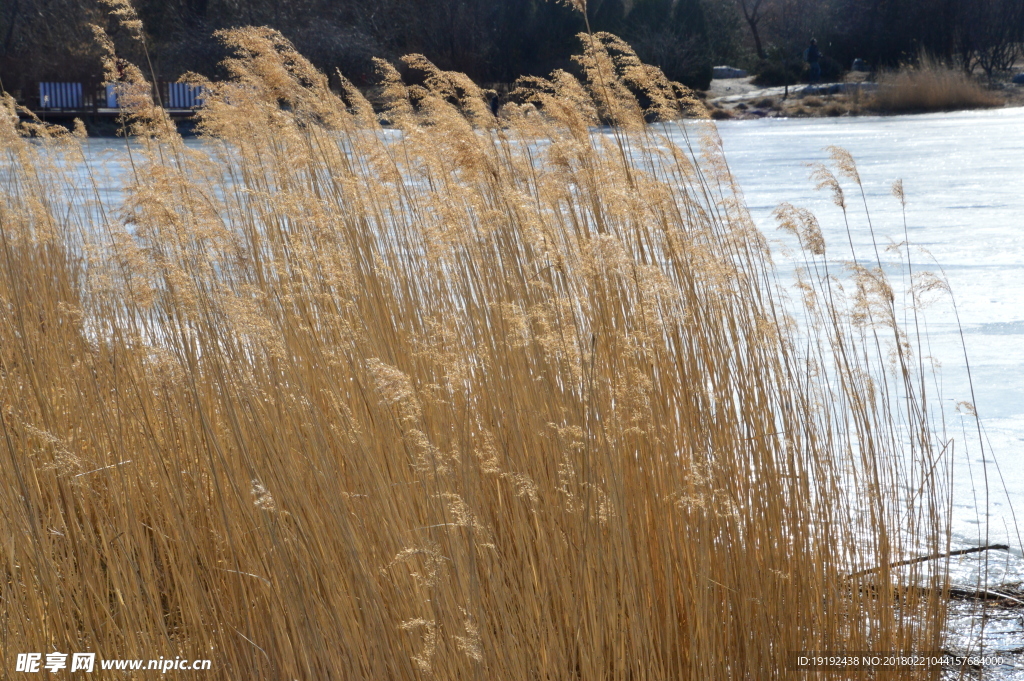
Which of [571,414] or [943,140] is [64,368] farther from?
[943,140]

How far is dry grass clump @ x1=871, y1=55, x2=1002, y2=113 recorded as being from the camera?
20.1 metres

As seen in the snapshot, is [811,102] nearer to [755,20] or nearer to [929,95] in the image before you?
[929,95]

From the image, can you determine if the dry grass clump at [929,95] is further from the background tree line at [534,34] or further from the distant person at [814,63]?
the distant person at [814,63]

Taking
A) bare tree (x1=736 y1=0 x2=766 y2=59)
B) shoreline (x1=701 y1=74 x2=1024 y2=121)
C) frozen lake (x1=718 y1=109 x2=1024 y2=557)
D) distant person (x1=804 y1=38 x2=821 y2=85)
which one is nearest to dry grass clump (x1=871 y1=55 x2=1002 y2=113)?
shoreline (x1=701 y1=74 x2=1024 y2=121)

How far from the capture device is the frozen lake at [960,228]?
297 centimetres

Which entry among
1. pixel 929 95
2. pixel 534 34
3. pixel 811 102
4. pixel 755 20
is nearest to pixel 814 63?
pixel 811 102

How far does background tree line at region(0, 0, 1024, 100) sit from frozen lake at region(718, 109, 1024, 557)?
36.2 feet

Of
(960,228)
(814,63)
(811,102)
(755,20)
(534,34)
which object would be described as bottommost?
(960,228)

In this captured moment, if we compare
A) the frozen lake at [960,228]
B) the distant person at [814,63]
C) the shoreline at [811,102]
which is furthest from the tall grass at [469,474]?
the distant person at [814,63]

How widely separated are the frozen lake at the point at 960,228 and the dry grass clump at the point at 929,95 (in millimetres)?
3851

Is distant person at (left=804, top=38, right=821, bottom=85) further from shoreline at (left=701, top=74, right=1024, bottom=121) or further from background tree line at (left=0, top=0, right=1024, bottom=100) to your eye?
shoreline at (left=701, top=74, right=1024, bottom=121)

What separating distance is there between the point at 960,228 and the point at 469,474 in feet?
20.5

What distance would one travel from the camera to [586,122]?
2.56 metres

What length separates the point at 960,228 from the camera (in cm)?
670
